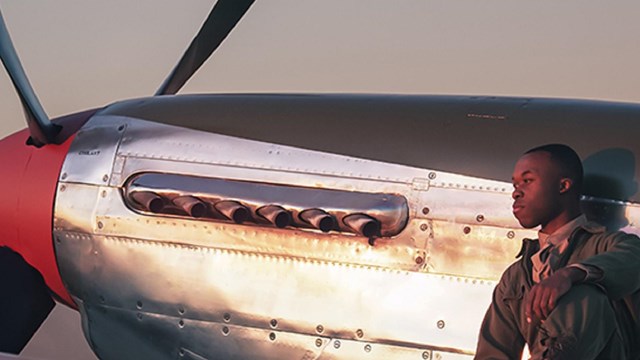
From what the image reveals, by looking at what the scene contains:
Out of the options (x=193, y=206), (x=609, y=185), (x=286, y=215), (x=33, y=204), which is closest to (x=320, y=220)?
(x=286, y=215)

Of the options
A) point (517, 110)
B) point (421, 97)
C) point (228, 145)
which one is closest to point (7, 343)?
point (228, 145)

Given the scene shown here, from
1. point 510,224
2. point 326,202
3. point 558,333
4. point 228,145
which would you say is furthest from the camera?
point 228,145

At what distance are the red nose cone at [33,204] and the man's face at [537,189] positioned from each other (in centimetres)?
357

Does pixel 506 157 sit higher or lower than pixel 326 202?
higher

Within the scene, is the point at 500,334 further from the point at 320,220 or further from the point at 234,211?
the point at 234,211

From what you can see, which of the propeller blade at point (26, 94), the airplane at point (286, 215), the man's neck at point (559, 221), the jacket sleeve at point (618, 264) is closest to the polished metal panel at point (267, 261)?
the airplane at point (286, 215)

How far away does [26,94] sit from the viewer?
7.65 meters

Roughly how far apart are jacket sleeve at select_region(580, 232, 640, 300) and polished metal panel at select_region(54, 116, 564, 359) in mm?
1397

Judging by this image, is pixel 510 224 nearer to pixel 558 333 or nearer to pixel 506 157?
pixel 506 157

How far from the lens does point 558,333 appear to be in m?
3.96

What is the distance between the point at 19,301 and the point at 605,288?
4.77m

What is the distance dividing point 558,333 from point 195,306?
315cm

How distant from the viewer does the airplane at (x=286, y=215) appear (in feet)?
19.6

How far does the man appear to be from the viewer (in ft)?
13.0
